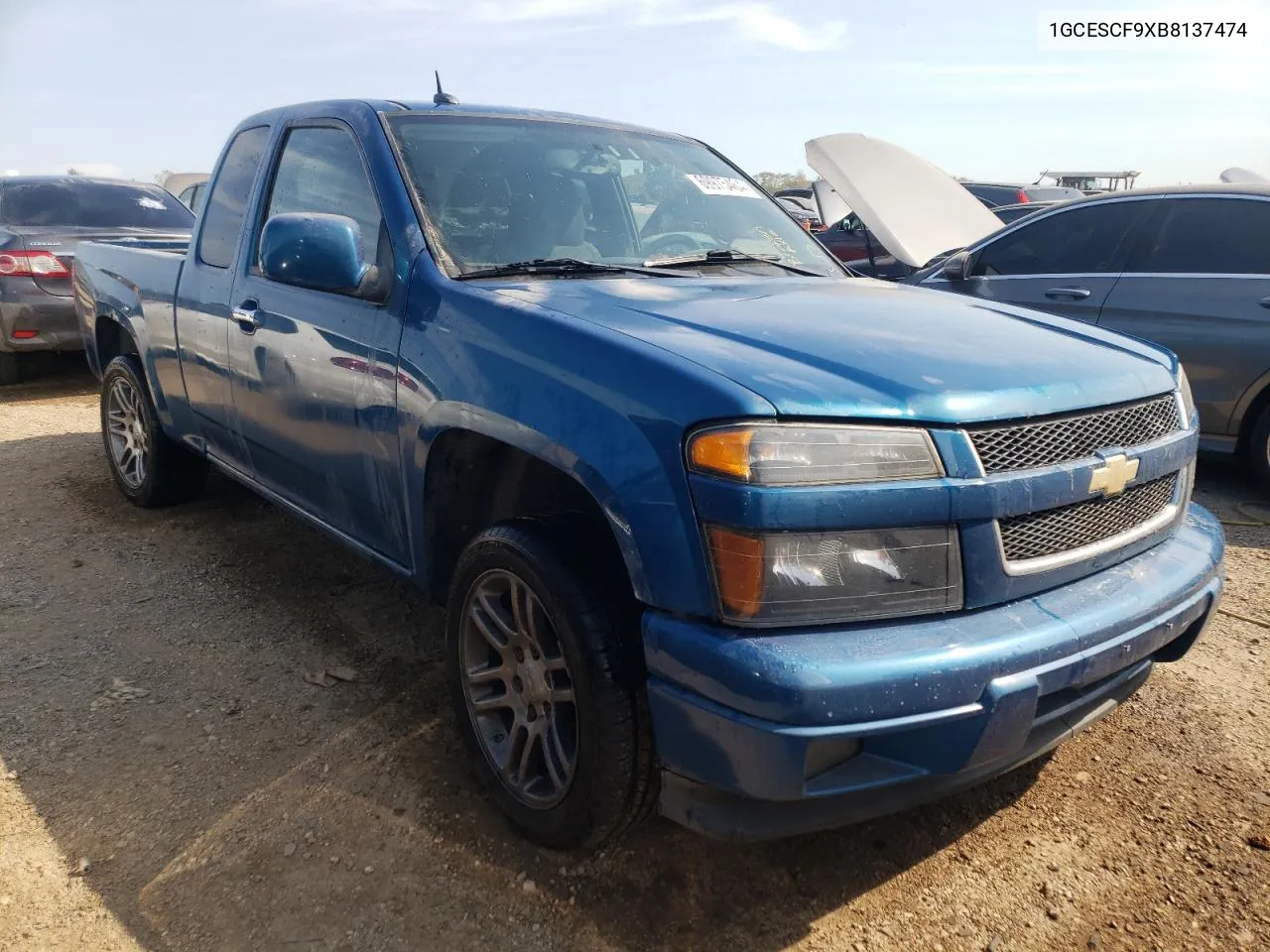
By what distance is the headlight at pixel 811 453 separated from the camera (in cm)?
179

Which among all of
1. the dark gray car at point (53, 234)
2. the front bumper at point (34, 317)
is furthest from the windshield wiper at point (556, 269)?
the front bumper at point (34, 317)

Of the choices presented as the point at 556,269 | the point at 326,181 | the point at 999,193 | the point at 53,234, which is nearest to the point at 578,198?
the point at 556,269

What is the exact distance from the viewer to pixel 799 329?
88.4 inches

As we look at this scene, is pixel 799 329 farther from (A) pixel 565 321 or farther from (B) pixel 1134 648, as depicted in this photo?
(B) pixel 1134 648

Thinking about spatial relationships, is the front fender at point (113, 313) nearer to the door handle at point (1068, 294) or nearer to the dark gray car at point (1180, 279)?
the dark gray car at point (1180, 279)

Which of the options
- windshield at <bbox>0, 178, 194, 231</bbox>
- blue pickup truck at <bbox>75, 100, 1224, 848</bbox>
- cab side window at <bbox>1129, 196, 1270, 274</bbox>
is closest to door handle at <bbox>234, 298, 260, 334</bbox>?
blue pickup truck at <bbox>75, 100, 1224, 848</bbox>

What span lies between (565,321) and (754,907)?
1373 mm

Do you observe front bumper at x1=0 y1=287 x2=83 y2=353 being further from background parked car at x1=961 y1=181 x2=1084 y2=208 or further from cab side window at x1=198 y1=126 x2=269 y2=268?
background parked car at x1=961 y1=181 x2=1084 y2=208

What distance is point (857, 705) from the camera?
1729 millimetres

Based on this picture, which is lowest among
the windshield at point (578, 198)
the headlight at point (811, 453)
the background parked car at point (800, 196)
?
the background parked car at point (800, 196)

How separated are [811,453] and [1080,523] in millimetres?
678

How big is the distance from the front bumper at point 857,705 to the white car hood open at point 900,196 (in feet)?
17.3

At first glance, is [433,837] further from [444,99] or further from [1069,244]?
[1069,244]

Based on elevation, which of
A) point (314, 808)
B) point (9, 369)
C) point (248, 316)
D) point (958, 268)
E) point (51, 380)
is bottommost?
point (51, 380)
